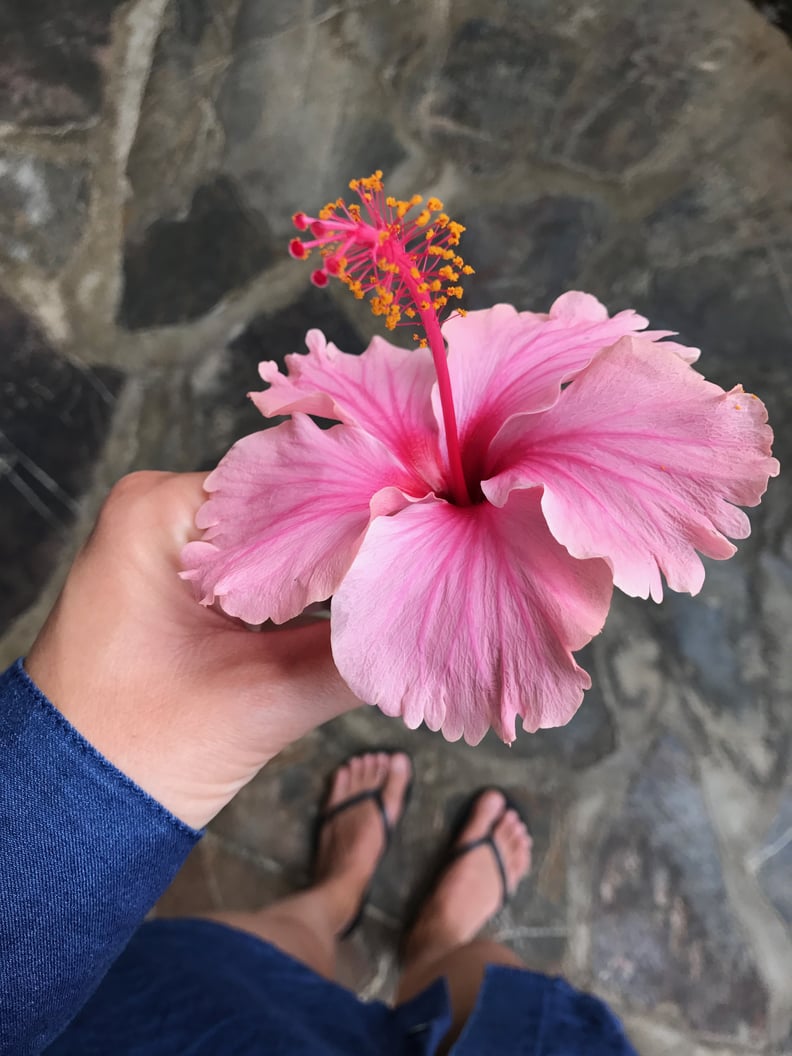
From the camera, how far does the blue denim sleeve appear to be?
2.31 ft

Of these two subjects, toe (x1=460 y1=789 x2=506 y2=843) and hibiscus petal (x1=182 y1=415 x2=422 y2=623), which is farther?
toe (x1=460 y1=789 x2=506 y2=843)

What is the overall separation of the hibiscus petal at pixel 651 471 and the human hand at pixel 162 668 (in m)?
0.28

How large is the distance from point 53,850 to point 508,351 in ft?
1.98

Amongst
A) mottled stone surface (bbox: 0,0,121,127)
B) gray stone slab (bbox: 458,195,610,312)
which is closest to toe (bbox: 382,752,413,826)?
gray stone slab (bbox: 458,195,610,312)

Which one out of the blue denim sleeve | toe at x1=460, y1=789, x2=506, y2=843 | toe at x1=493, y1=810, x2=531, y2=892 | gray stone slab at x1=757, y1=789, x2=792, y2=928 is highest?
the blue denim sleeve

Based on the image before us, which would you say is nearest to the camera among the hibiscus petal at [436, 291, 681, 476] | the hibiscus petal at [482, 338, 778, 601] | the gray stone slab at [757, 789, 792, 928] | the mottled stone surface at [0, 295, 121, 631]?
the hibiscus petal at [482, 338, 778, 601]

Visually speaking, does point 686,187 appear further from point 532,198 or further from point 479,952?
point 479,952

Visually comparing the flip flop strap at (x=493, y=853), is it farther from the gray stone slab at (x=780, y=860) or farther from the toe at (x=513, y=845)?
the gray stone slab at (x=780, y=860)

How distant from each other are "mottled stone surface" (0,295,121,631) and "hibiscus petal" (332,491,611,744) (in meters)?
1.14

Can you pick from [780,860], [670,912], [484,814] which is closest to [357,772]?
[484,814]

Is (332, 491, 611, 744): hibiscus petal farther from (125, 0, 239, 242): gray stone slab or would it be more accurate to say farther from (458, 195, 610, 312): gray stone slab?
(125, 0, 239, 242): gray stone slab

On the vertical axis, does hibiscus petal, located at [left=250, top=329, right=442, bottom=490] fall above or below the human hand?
above

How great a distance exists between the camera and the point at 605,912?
1.42m

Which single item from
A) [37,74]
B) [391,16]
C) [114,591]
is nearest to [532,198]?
[391,16]
